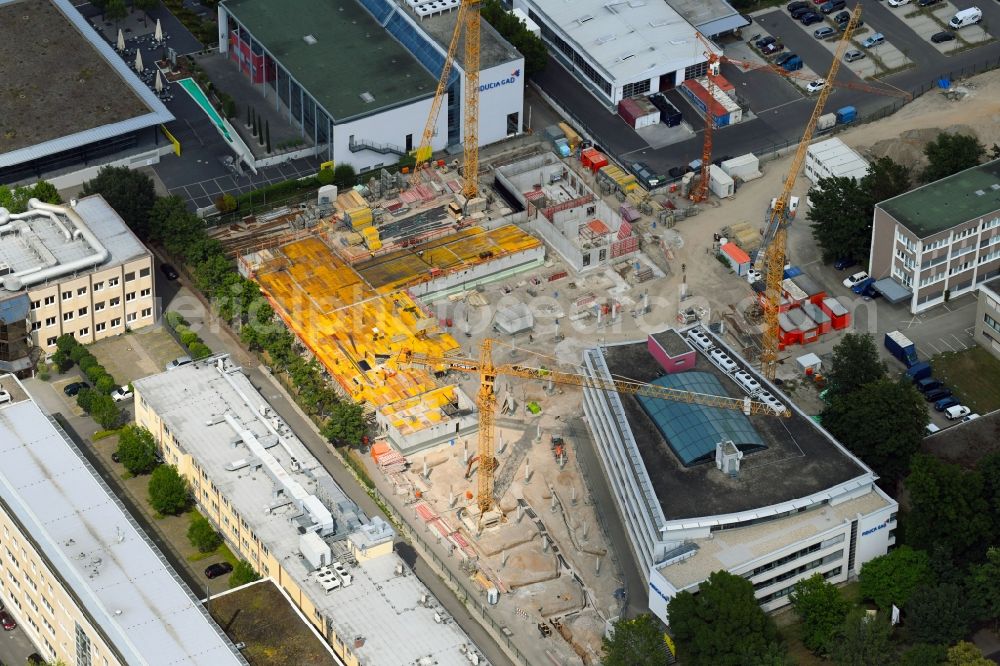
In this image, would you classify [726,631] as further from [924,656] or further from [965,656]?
[965,656]

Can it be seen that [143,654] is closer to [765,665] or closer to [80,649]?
[80,649]

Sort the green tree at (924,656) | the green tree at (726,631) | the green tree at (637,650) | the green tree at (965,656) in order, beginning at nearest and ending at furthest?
1. the green tree at (965,656)
2. the green tree at (924,656)
3. the green tree at (726,631)
4. the green tree at (637,650)

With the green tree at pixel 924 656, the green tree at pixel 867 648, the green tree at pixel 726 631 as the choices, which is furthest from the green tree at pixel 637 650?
the green tree at pixel 924 656

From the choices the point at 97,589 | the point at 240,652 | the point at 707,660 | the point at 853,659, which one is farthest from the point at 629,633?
the point at 97,589

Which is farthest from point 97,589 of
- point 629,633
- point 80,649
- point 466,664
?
point 629,633

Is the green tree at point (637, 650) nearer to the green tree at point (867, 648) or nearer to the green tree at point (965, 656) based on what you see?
the green tree at point (867, 648)

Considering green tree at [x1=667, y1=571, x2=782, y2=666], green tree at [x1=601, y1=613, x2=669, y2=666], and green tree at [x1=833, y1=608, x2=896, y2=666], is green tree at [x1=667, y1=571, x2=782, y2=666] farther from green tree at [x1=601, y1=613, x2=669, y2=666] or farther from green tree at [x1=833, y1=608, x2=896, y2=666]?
green tree at [x1=833, y1=608, x2=896, y2=666]
